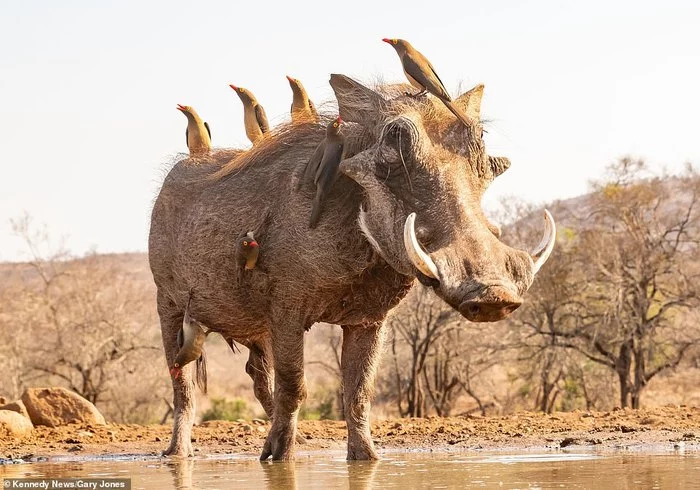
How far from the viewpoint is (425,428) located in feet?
38.4

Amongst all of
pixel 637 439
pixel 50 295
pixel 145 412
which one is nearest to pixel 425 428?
pixel 637 439

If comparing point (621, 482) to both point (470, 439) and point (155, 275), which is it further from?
point (155, 275)

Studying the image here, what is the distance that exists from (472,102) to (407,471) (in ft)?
8.12

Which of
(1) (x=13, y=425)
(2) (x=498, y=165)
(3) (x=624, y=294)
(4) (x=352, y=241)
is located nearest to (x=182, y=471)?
(4) (x=352, y=241)

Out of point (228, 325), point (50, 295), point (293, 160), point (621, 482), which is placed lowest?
point (621, 482)

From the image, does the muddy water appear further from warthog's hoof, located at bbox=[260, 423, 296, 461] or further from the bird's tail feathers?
the bird's tail feathers

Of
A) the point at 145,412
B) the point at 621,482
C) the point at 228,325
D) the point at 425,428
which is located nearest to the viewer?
the point at 621,482

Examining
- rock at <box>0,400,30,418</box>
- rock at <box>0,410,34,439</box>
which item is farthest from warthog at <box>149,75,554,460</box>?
rock at <box>0,400,30,418</box>

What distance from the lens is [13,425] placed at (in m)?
12.0

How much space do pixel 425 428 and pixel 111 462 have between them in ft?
10.9

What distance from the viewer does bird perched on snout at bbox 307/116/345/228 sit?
827 centimetres

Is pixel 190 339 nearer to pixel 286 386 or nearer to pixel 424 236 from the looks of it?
pixel 286 386

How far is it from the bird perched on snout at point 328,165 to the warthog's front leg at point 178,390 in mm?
2771

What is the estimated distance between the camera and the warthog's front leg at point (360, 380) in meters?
8.70
